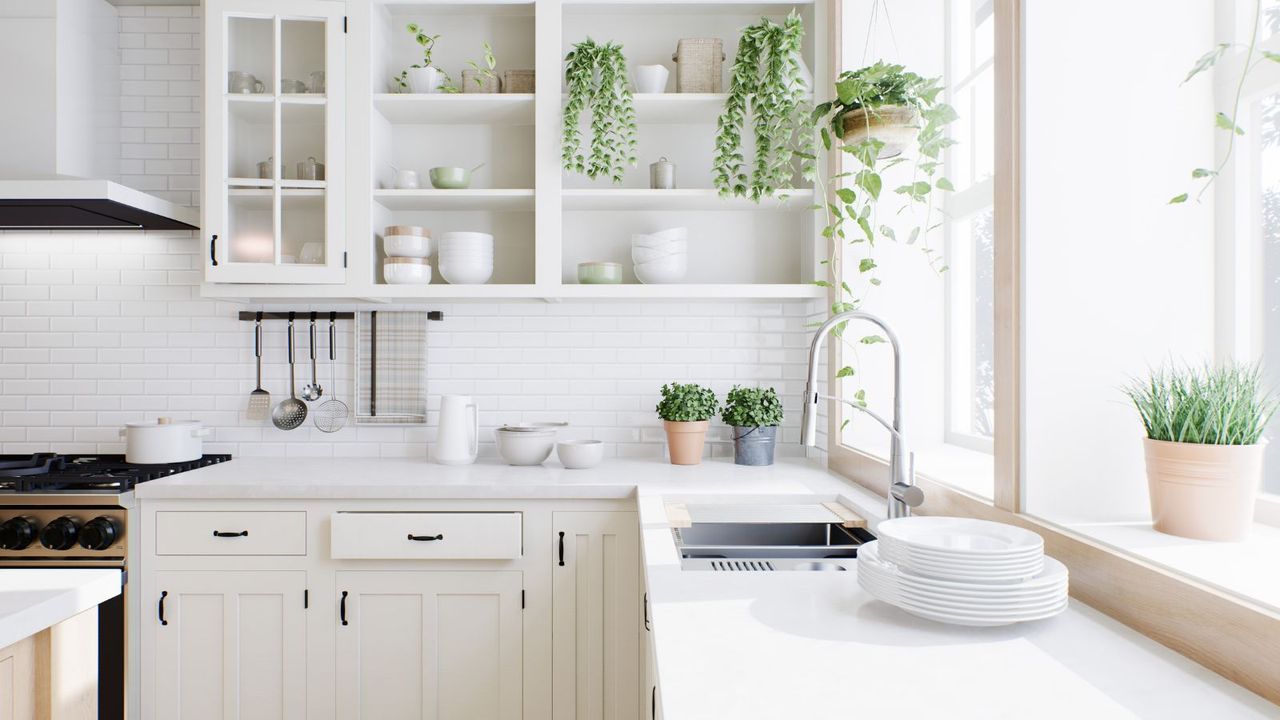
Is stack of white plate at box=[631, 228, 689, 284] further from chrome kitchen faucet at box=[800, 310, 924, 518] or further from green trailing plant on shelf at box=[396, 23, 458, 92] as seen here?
chrome kitchen faucet at box=[800, 310, 924, 518]

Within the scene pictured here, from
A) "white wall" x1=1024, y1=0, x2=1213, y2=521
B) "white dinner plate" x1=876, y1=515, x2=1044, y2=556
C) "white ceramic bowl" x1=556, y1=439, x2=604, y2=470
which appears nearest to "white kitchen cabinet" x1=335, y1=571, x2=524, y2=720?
"white ceramic bowl" x1=556, y1=439, x2=604, y2=470

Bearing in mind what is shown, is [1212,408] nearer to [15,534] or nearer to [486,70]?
[486,70]

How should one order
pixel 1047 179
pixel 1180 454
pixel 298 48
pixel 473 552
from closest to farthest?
1. pixel 1180 454
2. pixel 1047 179
3. pixel 473 552
4. pixel 298 48

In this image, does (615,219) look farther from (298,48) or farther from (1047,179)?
(1047,179)

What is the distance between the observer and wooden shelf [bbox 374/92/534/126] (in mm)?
2432

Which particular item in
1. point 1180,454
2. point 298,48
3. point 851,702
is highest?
point 298,48

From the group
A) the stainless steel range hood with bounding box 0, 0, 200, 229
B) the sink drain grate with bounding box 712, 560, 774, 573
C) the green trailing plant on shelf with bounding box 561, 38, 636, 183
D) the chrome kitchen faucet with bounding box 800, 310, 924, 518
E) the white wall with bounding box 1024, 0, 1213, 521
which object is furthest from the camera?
the green trailing plant on shelf with bounding box 561, 38, 636, 183

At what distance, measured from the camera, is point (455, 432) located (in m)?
2.47

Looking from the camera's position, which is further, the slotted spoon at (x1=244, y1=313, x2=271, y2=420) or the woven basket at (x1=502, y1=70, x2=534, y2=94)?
the slotted spoon at (x1=244, y1=313, x2=271, y2=420)

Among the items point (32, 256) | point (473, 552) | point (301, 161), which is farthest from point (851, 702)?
point (32, 256)

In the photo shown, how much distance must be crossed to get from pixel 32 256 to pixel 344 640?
2.05 m

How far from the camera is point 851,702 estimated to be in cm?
76

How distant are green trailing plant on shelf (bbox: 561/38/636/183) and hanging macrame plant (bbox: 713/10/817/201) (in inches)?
13.7

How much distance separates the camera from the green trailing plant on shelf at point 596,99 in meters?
2.34
